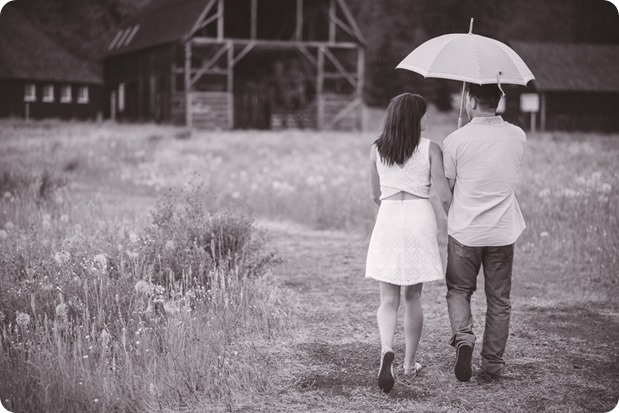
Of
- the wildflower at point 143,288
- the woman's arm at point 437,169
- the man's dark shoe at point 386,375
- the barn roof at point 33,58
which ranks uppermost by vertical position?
the barn roof at point 33,58

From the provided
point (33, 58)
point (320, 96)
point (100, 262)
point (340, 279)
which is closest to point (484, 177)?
point (100, 262)

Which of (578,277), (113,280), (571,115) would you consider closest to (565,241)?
(578,277)

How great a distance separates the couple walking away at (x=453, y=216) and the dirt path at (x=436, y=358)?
0.23 meters

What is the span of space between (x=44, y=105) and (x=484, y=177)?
3536 cm

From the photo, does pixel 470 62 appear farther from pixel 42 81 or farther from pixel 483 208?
pixel 42 81

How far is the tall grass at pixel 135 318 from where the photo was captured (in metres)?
4.35

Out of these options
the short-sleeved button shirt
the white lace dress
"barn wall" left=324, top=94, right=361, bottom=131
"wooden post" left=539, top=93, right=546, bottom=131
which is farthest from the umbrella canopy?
"wooden post" left=539, top=93, right=546, bottom=131

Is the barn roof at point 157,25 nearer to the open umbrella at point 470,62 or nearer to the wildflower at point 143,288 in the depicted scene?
the wildflower at point 143,288

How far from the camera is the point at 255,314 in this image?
19.5 ft

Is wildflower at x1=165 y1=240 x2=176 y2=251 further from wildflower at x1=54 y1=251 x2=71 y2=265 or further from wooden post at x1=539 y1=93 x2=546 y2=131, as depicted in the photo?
wooden post at x1=539 y1=93 x2=546 y2=131

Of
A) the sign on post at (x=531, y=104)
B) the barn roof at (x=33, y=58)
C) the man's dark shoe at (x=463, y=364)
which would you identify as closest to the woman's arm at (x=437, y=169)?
the man's dark shoe at (x=463, y=364)

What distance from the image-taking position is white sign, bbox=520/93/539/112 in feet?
128

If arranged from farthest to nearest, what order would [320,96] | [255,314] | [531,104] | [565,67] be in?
[531,104], [565,67], [320,96], [255,314]

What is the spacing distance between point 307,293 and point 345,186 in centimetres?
664
